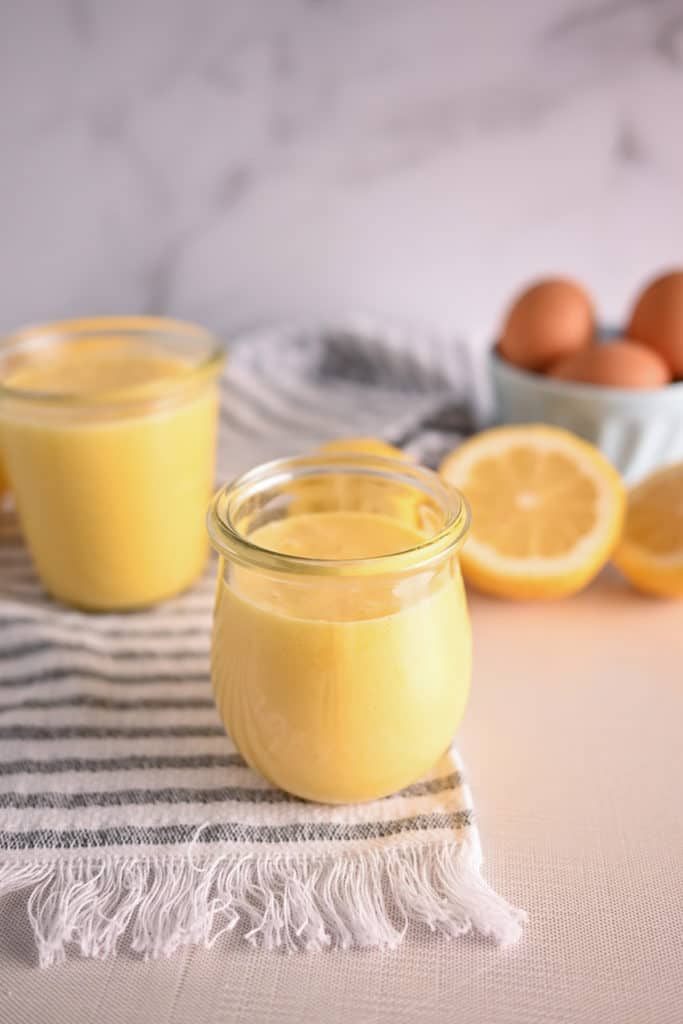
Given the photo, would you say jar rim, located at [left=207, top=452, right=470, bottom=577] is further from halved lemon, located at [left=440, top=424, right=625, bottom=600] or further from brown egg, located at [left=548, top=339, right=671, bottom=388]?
brown egg, located at [left=548, top=339, right=671, bottom=388]

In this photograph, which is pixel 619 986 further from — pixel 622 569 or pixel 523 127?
pixel 523 127

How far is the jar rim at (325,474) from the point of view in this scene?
603mm

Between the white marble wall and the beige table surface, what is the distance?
2.42 ft

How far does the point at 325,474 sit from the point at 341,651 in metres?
0.20

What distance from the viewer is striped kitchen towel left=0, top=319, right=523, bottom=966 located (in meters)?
0.59

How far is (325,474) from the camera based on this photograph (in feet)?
2.52

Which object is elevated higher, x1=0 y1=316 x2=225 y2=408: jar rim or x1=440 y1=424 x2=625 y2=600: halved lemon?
x1=0 y1=316 x2=225 y2=408: jar rim

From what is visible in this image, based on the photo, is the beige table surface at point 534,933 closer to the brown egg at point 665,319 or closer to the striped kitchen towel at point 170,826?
the striped kitchen towel at point 170,826

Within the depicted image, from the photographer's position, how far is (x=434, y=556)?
62 centimetres

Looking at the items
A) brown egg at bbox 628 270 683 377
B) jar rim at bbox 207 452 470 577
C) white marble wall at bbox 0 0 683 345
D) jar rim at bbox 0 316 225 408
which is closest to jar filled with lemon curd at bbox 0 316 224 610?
jar rim at bbox 0 316 225 408

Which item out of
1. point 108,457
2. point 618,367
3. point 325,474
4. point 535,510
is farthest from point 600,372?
point 108,457

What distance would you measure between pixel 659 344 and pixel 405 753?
648 mm

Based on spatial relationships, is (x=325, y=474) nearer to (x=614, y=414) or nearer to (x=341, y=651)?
(x=341, y=651)

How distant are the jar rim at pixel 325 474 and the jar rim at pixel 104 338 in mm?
187
